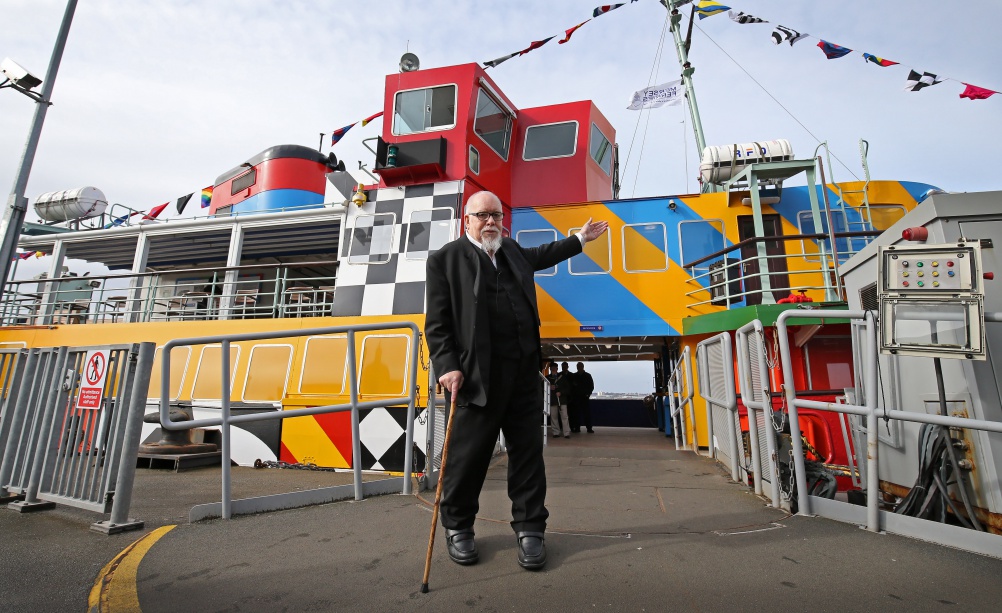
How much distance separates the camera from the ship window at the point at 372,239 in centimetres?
840

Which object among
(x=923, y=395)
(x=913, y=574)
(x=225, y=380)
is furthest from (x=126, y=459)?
(x=923, y=395)

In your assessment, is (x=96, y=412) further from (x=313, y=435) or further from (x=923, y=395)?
(x=923, y=395)

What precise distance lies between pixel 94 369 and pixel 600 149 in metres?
8.83

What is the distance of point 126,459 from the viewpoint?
3.06 meters

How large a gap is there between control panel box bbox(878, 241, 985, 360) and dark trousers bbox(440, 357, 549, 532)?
75.3 inches

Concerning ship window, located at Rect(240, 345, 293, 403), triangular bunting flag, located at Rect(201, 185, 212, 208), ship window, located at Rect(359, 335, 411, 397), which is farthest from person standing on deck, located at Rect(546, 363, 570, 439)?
triangular bunting flag, located at Rect(201, 185, 212, 208)

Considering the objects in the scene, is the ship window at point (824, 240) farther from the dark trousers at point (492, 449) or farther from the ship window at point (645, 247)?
the dark trousers at point (492, 449)

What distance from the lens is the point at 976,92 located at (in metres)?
7.66

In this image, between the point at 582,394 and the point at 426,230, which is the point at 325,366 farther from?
the point at 582,394

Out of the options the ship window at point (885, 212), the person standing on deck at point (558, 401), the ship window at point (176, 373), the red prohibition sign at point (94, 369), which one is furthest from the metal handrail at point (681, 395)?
the ship window at point (176, 373)

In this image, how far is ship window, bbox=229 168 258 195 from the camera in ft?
40.3

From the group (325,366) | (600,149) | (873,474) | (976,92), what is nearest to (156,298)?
(325,366)

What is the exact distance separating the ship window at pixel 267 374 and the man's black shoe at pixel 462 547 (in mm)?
6294

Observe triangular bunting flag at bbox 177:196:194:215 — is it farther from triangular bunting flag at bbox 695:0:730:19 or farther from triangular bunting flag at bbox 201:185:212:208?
triangular bunting flag at bbox 695:0:730:19
